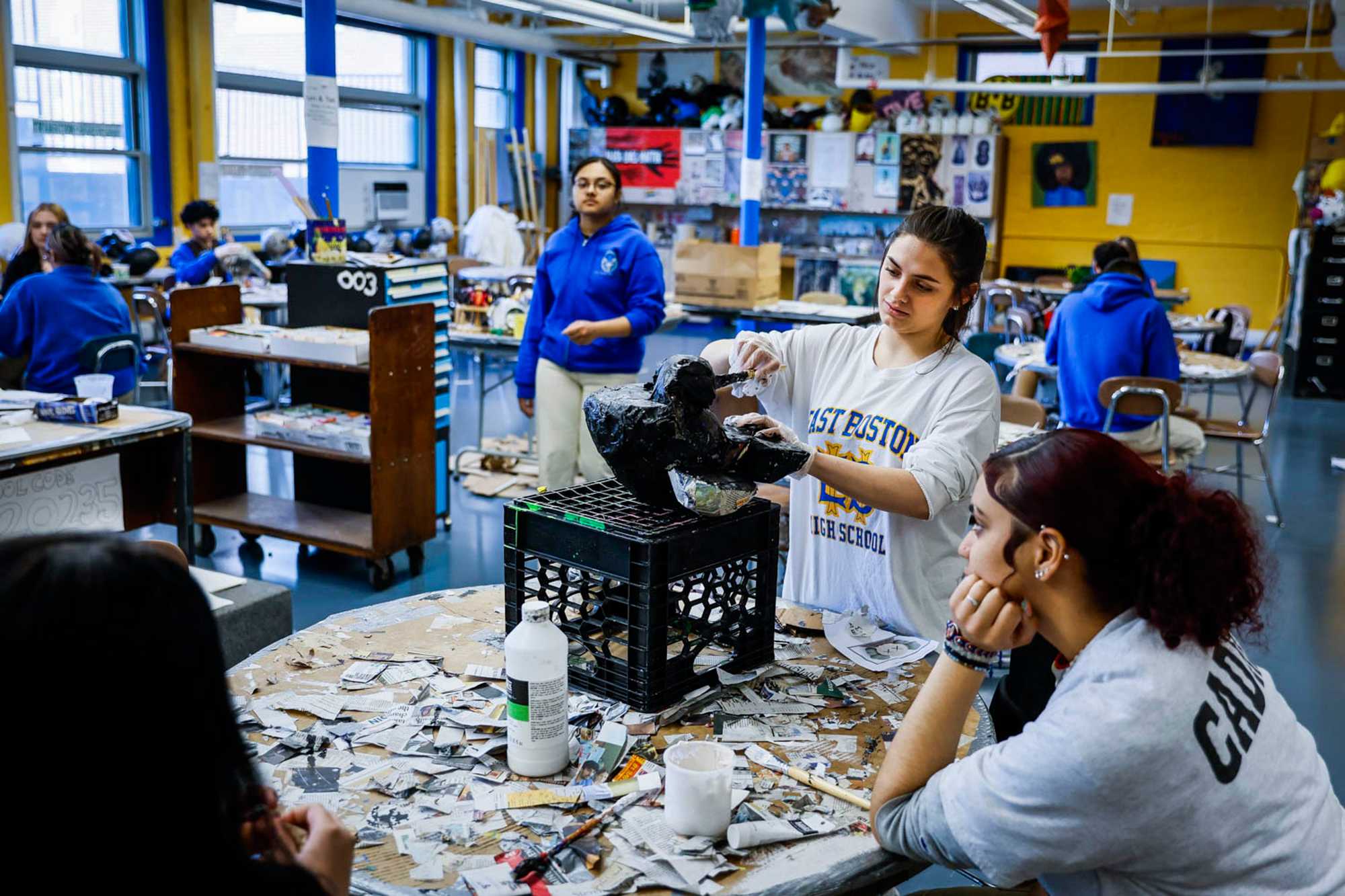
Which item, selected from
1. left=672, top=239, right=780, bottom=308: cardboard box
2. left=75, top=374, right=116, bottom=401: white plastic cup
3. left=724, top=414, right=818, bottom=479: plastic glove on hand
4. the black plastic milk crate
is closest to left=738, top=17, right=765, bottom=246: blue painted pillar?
left=672, top=239, right=780, bottom=308: cardboard box

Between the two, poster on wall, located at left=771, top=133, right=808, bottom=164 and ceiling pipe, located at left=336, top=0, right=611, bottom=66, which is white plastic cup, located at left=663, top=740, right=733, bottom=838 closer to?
ceiling pipe, located at left=336, top=0, right=611, bottom=66

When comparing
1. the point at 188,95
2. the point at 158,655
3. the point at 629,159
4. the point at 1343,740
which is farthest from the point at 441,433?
the point at 629,159

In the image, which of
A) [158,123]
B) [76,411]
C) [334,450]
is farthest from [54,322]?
[158,123]

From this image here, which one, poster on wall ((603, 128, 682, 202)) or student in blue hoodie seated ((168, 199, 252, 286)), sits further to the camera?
poster on wall ((603, 128, 682, 202))

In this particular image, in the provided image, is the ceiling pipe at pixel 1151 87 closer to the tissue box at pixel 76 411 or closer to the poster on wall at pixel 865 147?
the poster on wall at pixel 865 147

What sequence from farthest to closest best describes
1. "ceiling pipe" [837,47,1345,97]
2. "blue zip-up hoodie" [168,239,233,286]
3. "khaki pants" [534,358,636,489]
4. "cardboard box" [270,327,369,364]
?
"ceiling pipe" [837,47,1345,97]
"blue zip-up hoodie" [168,239,233,286]
"khaki pants" [534,358,636,489]
"cardboard box" [270,327,369,364]

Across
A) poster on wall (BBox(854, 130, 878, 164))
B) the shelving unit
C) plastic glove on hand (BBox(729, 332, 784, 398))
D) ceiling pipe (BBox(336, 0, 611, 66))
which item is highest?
ceiling pipe (BBox(336, 0, 611, 66))

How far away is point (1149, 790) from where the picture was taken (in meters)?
1.17

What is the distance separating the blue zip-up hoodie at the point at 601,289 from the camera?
4.51 meters

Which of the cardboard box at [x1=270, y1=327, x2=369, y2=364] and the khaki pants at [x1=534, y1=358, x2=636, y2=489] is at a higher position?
the cardboard box at [x1=270, y1=327, x2=369, y2=364]

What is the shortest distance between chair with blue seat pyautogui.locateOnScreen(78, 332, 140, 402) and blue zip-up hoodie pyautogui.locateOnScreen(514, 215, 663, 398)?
2.05 m

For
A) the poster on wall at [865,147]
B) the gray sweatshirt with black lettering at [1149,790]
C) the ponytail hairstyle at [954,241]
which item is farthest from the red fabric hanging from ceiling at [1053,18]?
the poster on wall at [865,147]

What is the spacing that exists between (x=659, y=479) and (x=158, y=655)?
3.23ft

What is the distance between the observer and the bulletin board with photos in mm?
11961
